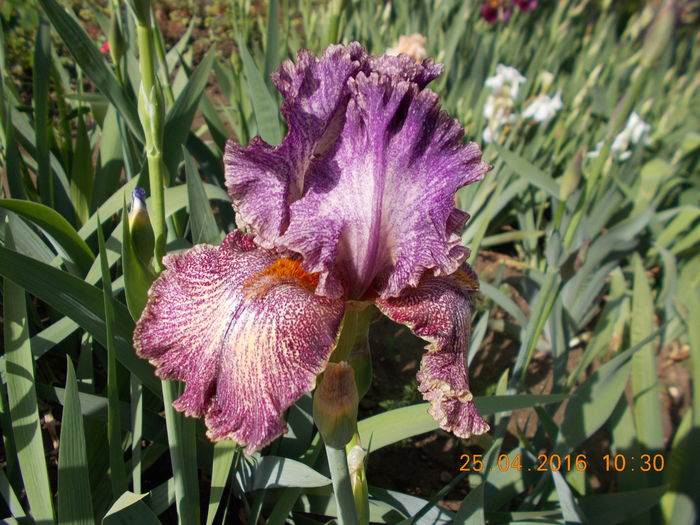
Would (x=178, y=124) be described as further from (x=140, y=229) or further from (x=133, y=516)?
(x=133, y=516)

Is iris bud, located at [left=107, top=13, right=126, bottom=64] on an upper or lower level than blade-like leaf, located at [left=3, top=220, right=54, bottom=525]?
upper

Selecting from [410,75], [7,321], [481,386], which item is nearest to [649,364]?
[481,386]

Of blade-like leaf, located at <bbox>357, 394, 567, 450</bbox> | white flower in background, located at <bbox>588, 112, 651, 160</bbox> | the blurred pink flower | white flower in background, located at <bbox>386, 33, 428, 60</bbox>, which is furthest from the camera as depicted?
the blurred pink flower

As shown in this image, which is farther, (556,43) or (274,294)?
(556,43)

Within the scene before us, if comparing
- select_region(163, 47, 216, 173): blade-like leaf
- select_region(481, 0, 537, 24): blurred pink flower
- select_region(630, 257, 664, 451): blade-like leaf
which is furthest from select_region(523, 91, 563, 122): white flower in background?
select_region(163, 47, 216, 173): blade-like leaf

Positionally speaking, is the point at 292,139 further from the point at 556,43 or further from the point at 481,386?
the point at 556,43

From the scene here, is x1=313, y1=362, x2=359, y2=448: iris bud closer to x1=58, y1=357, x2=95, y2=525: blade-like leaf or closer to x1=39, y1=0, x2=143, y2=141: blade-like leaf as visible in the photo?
x1=58, y1=357, x2=95, y2=525: blade-like leaf

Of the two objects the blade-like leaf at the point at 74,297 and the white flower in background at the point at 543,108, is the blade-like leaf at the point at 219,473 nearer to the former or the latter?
the blade-like leaf at the point at 74,297
